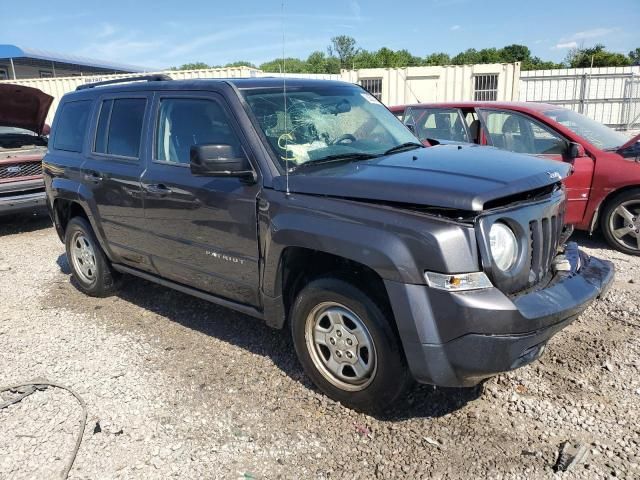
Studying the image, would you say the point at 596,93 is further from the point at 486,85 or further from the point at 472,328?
the point at 472,328

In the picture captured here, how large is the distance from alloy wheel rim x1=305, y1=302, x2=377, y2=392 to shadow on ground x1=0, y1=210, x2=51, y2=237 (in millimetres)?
7476

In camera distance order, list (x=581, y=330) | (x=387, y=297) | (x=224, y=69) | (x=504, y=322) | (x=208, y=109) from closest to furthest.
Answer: (x=504, y=322), (x=387, y=297), (x=208, y=109), (x=581, y=330), (x=224, y=69)

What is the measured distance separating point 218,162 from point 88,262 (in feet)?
9.34

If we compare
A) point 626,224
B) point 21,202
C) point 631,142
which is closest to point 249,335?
point 626,224

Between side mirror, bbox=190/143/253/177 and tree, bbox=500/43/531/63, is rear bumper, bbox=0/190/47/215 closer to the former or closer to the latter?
side mirror, bbox=190/143/253/177

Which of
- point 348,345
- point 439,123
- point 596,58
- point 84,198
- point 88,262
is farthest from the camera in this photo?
point 596,58

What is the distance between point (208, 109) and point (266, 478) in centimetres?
242

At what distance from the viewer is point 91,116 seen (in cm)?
486

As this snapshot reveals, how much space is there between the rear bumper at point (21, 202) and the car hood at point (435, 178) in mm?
6780

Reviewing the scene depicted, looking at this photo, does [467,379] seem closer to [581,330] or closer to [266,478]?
[266,478]

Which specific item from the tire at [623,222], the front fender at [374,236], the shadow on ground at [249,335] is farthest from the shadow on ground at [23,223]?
the tire at [623,222]

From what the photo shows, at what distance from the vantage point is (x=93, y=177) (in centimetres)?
470

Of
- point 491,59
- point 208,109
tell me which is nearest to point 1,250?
point 208,109

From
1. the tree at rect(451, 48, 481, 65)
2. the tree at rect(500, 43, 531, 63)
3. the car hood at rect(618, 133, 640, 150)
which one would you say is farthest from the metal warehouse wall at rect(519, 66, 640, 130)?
the tree at rect(500, 43, 531, 63)
